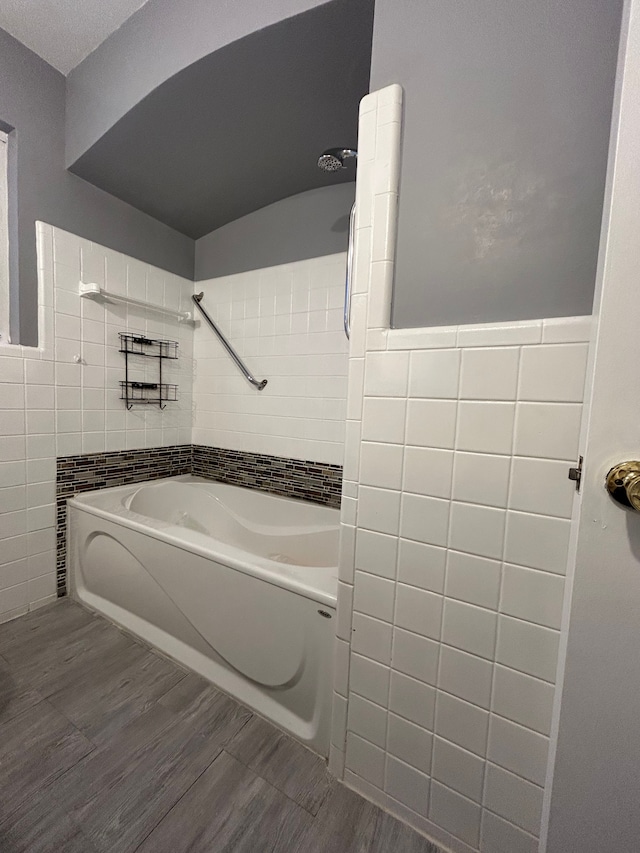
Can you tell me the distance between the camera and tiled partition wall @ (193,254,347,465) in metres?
1.96

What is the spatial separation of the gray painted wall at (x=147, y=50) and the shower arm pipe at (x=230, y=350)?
0.92 metres

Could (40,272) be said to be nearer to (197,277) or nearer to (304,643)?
(197,277)

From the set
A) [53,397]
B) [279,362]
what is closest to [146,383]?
[53,397]

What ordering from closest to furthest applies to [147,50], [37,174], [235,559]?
1. [235,559]
2. [147,50]
3. [37,174]

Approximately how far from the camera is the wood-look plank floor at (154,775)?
88 centimetres

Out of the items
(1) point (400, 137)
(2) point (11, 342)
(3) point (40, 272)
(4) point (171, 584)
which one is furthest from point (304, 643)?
(3) point (40, 272)

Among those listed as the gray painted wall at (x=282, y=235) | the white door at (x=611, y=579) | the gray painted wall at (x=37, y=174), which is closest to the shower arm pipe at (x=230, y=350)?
the gray painted wall at (x=282, y=235)

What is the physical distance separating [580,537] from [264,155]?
6.58 feet

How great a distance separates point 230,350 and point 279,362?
1.26 ft

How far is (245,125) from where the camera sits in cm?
149

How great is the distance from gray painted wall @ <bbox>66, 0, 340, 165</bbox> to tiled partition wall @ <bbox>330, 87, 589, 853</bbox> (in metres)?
0.67

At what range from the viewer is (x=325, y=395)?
6.54 feet

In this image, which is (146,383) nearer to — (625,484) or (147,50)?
(147,50)

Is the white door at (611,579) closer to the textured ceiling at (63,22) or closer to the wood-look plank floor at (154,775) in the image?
the wood-look plank floor at (154,775)
